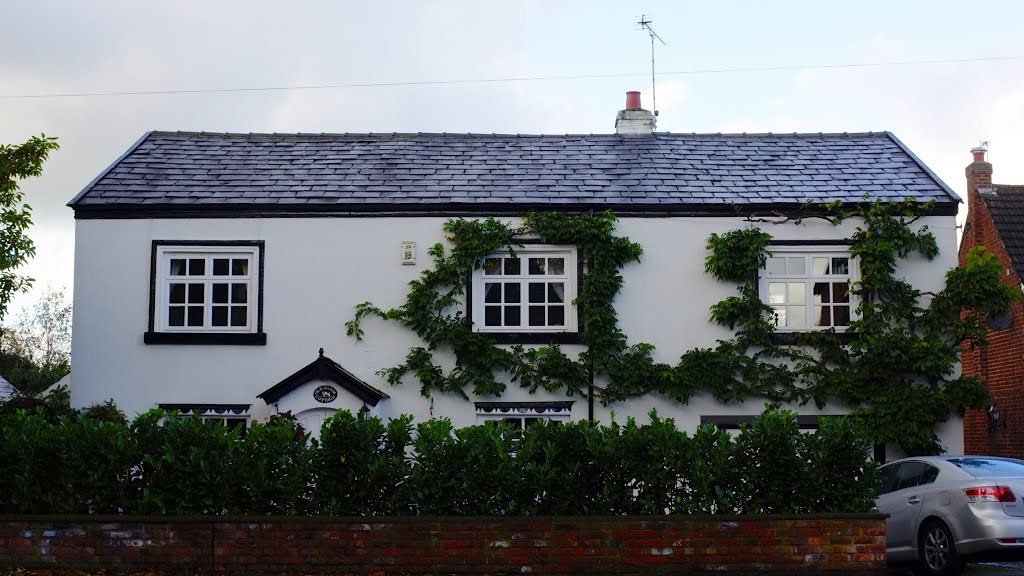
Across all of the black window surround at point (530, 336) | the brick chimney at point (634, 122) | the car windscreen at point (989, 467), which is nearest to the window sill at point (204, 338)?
the black window surround at point (530, 336)

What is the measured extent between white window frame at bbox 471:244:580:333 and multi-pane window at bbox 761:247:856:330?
305 centimetres

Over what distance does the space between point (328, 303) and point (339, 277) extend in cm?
45

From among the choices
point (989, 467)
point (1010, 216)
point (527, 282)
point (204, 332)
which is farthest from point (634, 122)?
point (989, 467)

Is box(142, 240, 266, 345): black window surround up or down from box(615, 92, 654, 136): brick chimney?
down

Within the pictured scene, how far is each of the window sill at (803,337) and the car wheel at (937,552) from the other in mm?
4865

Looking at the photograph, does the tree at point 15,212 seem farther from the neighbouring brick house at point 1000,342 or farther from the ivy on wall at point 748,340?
the neighbouring brick house at point 1000,342

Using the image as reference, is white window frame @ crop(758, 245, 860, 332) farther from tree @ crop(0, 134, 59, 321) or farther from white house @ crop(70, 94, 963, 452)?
tree @ crop(0, 134, 59, 321)

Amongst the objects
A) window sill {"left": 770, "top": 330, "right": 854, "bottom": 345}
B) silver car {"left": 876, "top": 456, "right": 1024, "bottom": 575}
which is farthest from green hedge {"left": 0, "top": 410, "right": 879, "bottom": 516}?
window sill {"left": 770, "top": 330, "right": 854, "bottom": 345}

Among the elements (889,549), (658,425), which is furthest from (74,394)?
(889,549)

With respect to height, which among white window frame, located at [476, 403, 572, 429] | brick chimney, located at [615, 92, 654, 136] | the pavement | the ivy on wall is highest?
brick chimney, located at [615, 92, 654, 136]

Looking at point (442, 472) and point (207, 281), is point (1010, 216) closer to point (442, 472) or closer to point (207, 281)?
point (207, 281)

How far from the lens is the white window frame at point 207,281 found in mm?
16750

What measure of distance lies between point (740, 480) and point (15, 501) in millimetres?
7481

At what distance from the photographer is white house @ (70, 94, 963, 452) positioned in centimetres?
1652
